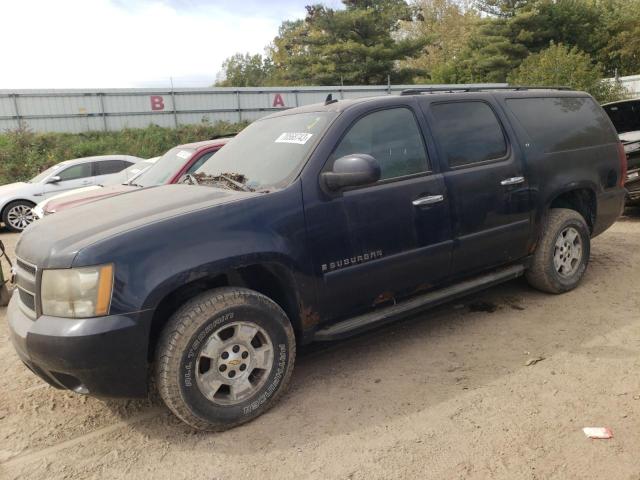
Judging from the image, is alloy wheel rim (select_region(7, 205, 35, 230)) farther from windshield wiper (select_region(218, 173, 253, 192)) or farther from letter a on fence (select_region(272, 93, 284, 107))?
letter a on fence (select_region(272, 93, 284, 107))

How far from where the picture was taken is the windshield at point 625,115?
26.9ft

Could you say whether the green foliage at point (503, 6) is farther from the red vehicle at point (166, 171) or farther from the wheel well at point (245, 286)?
the wheel well at point (245, 286)

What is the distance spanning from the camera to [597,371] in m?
3.36

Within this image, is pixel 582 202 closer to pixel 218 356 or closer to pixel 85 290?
pixel 218 356

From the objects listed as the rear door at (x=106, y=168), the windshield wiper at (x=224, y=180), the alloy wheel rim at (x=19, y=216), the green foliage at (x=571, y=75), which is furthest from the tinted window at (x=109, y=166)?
the green foliage at (x=571, y=75)

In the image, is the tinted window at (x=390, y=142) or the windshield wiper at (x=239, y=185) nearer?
the windshield wiper at (x=239, y=185)

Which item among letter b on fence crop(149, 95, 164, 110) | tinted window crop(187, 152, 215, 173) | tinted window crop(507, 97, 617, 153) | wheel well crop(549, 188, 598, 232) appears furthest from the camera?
letter b on fence crop(149, 95, 164, 110)

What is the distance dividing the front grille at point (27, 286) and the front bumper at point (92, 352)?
0.12 m

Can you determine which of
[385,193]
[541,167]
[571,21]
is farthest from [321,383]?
[571,21]

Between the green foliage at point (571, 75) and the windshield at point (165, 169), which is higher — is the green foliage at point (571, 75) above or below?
above

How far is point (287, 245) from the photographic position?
10.1ft

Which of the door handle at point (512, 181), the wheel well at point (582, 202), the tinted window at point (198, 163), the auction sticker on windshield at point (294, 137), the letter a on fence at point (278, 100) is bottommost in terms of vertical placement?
the wheel well at point (582, 202)

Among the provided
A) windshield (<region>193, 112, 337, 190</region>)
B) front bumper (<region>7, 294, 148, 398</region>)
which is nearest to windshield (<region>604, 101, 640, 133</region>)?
windshield (<region>193, 112, 337, 190</region>)

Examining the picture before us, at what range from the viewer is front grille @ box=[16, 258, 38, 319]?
9.33ft
